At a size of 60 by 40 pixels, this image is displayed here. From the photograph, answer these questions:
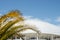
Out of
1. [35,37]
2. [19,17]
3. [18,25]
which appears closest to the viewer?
[19,17]

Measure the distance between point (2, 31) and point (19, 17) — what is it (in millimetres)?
1119

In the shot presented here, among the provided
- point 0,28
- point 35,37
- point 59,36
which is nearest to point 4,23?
point 0,28

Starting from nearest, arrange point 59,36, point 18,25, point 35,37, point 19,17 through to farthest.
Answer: point 19,17
point 18,25
point 35,37
point 59,36

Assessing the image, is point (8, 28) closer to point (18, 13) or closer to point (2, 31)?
point (2, 31)

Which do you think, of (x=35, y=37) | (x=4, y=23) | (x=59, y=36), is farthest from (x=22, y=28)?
(x=59, y=36)

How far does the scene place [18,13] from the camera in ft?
32.2

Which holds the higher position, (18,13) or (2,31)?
(18,13)

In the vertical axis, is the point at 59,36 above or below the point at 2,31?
above

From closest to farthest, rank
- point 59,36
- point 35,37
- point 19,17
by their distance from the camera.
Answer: point 19,17 → point 35,37 → point 59,36

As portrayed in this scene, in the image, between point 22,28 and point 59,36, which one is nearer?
point 22,28

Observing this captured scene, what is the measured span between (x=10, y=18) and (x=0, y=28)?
0.75m

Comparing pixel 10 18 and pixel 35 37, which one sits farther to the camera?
pixel 35 37

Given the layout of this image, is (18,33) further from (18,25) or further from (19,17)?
(19,17)

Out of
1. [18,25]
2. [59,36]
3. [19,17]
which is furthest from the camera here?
[59,36]
